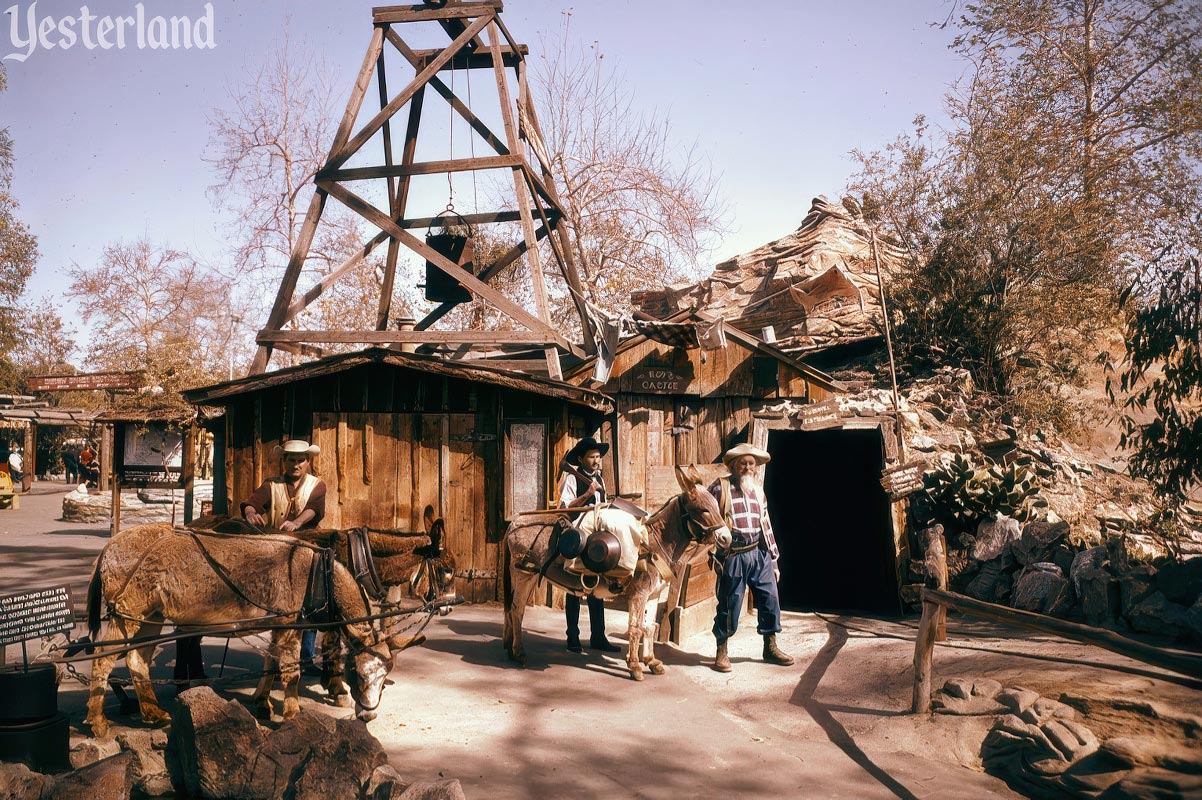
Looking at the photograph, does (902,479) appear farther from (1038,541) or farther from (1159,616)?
(1159,616)

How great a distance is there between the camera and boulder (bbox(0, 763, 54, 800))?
5.11 meters

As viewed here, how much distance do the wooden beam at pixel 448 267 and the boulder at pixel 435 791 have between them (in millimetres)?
6969

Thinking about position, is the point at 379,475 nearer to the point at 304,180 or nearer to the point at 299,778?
the point at 299,778

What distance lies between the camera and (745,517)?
8914 mm

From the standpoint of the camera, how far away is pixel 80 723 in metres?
6.72

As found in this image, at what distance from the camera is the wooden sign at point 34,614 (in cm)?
553

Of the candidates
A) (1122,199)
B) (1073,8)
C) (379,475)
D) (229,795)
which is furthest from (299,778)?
(1073,8)

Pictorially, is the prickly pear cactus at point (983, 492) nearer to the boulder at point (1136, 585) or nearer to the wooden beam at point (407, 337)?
the boulder at point (1136, 585)

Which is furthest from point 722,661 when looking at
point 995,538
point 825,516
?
point 825,516

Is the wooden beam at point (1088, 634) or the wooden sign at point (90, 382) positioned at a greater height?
the wooden sign at point (90, 382)

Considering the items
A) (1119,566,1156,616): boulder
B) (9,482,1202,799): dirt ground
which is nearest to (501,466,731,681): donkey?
(9,482,1202,799): dirt ground

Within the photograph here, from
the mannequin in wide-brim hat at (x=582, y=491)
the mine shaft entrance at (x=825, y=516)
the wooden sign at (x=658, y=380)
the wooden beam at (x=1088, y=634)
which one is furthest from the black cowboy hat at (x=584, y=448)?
the mine shaft entrance at (x=825, y=516)

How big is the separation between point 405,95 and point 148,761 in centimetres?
945

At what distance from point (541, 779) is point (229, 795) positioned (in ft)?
6.95
